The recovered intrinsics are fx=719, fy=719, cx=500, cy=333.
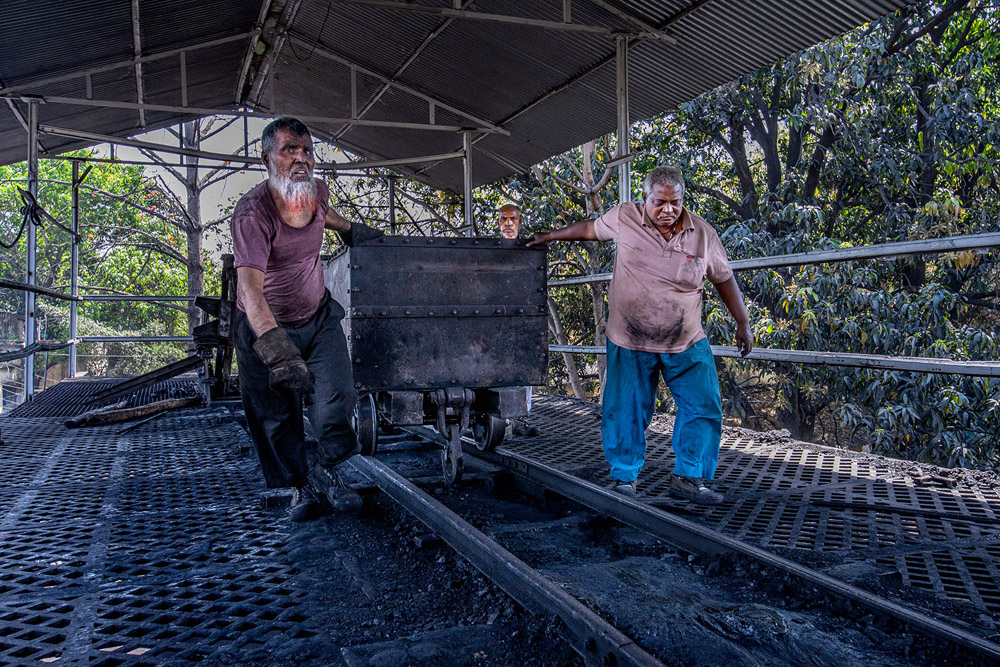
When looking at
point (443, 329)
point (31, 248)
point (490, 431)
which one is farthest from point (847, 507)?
point (31, 248)

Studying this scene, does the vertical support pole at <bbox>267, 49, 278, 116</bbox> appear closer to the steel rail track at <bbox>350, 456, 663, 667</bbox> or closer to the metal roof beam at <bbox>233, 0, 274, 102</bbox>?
the metal roof beam at <bbox>233, 0, 274, 102</bbox>

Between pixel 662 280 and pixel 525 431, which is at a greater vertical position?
pixel 662 280

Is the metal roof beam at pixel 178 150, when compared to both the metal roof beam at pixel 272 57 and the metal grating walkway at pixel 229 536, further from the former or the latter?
the metal grating walkway at pixel 229 536

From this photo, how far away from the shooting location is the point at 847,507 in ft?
12.4

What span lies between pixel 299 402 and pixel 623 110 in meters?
4.77

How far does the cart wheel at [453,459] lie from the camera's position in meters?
4.54

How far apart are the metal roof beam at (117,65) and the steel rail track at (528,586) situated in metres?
7.11

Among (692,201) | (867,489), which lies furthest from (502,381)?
(692,201)

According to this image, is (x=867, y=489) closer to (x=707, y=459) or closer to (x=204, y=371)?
(x=707, y=459)

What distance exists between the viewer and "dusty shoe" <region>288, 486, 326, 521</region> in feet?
12.4

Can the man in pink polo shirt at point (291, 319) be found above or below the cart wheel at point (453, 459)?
above

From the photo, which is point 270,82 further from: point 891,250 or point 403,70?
point 891,250

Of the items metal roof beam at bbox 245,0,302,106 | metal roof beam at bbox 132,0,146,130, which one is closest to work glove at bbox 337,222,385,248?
metal roof beam at bbox 132,0,146,130

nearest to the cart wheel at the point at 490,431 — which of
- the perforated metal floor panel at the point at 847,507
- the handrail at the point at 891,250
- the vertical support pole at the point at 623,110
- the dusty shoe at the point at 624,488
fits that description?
the perforated metal floor panel at the point at 847,507
